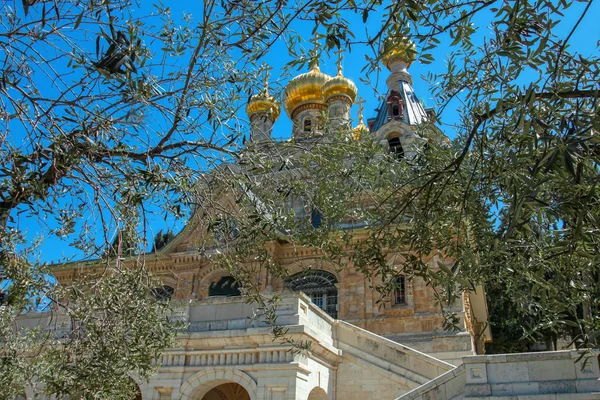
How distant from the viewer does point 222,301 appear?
41.7 ft

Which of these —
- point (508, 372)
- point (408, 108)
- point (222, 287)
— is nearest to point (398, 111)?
point (408, 108)

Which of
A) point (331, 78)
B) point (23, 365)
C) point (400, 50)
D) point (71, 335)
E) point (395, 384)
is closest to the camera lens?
point (400, 50)

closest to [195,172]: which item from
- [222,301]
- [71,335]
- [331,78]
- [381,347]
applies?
[71,335]

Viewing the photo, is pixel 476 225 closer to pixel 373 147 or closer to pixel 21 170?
pixel 373 147

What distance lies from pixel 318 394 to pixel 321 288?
7.98 m

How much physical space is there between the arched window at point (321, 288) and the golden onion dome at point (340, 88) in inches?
604

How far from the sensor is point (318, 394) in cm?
1247

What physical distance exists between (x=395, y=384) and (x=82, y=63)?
9.46m

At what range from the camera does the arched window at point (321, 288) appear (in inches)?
786

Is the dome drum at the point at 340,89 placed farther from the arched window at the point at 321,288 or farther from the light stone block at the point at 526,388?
the light stone block at the point at 526,388

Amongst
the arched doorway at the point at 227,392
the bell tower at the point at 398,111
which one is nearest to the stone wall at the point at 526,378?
the arched doorway at the point at 227,392

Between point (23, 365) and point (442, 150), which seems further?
point (23, 365)

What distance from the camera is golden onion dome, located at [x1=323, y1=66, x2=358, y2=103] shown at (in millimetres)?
32812

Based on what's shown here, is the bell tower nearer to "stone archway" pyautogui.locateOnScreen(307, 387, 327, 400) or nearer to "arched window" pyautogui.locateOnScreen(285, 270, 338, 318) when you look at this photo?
"arched window" pyautogui.locateOnScreen(285, 270, 338, 318)
